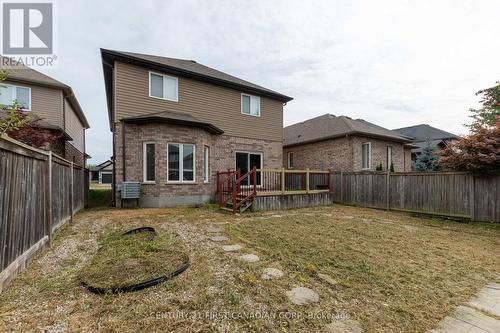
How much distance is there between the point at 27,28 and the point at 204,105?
7.20 m

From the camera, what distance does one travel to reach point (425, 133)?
24.1m

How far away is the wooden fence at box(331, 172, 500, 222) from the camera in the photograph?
759 centimetres

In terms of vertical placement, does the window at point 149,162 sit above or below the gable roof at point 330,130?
below

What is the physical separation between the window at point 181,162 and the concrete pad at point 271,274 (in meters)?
7.02

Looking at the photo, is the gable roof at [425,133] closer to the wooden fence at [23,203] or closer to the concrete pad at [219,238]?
the concrete pad at [219,238]

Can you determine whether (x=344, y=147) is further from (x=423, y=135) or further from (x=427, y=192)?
(x=423, y=135)

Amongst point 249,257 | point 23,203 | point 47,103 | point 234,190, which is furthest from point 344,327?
point 47,103

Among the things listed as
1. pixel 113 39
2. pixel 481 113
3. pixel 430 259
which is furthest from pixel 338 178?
pixel 481 113

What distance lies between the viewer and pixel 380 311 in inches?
96.0

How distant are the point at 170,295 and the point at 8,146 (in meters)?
2.67

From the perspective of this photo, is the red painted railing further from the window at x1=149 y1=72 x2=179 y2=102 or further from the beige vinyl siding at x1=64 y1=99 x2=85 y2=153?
the beige vinyl siding at x1=64 y1=99 x2=85 y2=153

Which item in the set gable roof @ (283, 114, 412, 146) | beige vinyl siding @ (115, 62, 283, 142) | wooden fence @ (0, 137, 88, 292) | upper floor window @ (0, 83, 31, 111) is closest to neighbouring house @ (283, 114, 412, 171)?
gable roof @ (283, 114, 412, 146)

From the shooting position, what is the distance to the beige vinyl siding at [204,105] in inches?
377

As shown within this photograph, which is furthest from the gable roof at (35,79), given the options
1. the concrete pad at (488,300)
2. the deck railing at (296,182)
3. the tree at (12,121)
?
the concrete pad at (488,300)
